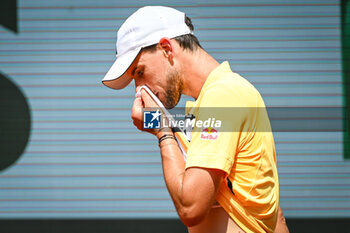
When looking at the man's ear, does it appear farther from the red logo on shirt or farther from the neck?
the red logo on shirt

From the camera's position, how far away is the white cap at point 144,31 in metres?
2.07

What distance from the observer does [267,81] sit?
201 inches

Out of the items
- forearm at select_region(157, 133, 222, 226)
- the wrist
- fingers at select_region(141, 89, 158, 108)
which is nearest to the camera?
forearm at select_region(157, 133, 222, 226)

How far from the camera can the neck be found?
2033mm

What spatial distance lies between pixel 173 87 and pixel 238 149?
1.87 ft

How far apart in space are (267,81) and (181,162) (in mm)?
3583

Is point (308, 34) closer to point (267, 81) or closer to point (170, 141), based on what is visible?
point (267, 81)

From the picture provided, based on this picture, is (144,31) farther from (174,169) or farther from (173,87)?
(174,169)

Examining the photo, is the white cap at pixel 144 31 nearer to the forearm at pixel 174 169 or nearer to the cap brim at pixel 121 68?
the cap brim at pixel 121 68

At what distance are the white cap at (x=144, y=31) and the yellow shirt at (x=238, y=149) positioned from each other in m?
0.41

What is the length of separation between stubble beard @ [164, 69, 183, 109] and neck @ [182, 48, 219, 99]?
0.13 ft

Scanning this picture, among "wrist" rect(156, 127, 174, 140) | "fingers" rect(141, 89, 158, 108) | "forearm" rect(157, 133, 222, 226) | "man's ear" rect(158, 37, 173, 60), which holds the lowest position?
"forearm" rect(157, 133, 222, 226)

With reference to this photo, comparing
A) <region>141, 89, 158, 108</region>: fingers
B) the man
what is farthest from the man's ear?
<region>141, 89, 158, 108</region>: fingers

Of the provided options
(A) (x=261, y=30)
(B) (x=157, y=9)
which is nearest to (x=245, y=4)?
(A) (x=261, y=30)
